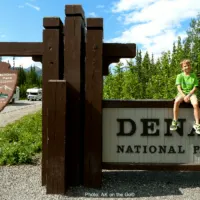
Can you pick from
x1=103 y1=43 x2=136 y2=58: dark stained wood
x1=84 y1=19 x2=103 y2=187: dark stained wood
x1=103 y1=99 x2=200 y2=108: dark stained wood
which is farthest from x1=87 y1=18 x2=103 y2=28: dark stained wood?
x1=103 y1=99 x2=200 y2=108: dark stained wood

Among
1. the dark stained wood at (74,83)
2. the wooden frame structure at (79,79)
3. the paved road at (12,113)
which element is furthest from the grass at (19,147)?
the paved road at (12,113)

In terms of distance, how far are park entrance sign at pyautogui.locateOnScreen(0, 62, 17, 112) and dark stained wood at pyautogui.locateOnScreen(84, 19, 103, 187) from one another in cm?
137

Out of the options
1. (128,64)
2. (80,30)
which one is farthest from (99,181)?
(128,64)

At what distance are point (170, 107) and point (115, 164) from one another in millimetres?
1383

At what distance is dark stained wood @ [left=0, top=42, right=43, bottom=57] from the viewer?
587cm

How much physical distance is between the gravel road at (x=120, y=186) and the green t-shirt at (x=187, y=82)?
169cm

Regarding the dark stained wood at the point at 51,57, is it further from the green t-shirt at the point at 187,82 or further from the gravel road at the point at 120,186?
the green t-shirt at the point at 187,82

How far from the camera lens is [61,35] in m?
5.90

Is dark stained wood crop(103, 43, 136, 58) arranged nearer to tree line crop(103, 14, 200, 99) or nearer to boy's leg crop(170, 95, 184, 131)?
boy's leg crop(170, 95, 184, 131)

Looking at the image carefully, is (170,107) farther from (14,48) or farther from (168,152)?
(14,48)

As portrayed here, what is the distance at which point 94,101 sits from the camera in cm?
571

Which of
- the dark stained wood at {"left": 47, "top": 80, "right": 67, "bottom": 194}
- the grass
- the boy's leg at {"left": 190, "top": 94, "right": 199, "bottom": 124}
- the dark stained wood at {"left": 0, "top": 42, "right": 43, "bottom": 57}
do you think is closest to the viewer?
the dark stained wood at {"left": 47, "top": 80, "right": 67, "bottom": 194}

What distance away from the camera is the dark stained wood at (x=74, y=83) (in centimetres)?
568

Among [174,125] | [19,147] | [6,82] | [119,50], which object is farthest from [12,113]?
[174,125]
